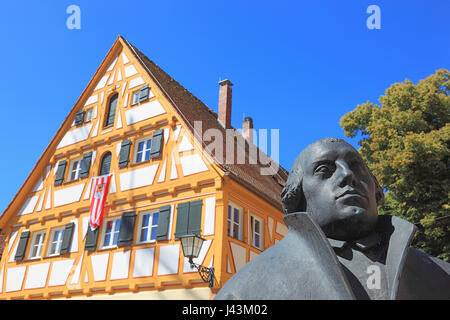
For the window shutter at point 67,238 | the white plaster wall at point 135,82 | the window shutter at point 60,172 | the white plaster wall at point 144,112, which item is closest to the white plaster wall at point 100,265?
the window shutter at point 67,238

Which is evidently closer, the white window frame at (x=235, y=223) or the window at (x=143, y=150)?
the white window frame at (x=235, y=223)

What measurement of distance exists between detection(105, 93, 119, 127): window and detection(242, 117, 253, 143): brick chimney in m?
7.35

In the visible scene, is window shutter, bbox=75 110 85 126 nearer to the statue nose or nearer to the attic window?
the attic window

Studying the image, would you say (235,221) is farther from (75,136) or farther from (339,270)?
(339,270)

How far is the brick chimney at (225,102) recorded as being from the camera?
59.0ft

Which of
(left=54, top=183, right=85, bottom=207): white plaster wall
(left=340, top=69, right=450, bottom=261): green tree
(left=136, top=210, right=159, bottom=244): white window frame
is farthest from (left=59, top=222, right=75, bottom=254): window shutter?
(left=340, top=69, right=450, bottom=261): green tree

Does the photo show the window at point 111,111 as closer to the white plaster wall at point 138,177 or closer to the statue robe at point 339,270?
the white plaster wall at point 138,177

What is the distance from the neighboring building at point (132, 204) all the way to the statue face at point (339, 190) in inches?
335

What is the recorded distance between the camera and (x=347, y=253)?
1.62m

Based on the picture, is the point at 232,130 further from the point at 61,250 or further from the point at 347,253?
the point at 347,253
